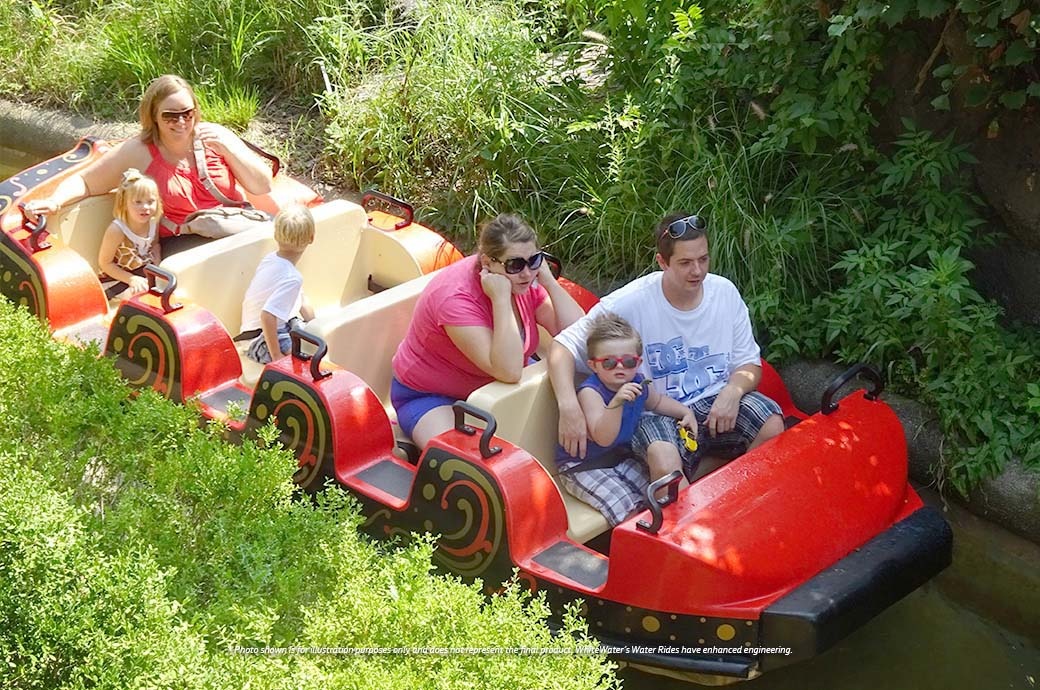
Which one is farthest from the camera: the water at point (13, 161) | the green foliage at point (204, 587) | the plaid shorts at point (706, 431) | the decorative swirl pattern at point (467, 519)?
the water at point (13, 161)

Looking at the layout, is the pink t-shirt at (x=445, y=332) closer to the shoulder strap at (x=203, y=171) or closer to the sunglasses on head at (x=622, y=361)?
the sunglasses on head at (x=622, y=361)

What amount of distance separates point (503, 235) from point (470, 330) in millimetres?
304

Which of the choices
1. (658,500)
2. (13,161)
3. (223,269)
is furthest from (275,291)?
(13,161)

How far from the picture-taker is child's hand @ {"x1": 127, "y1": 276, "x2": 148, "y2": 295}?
4.81 meters

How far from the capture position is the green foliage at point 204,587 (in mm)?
2492

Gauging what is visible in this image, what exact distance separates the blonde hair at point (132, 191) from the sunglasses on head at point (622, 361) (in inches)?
77.2

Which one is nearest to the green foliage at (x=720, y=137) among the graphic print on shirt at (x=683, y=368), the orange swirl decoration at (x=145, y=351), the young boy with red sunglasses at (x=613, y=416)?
the graphic print on shirt at (x=683, y=368)

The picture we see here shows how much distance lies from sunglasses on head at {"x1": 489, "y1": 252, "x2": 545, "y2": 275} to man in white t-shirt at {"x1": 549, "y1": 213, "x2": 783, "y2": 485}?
0.78ft

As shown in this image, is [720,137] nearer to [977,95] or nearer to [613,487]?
[977,95]

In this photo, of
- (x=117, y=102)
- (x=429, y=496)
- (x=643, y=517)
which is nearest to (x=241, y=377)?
(x=429, y=496)

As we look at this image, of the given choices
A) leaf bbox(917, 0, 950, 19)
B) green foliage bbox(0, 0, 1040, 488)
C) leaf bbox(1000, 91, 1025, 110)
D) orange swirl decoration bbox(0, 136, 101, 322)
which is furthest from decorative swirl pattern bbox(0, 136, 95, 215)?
leaf bbox(1000, 91, 1025, 110)

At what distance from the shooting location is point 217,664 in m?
2.54

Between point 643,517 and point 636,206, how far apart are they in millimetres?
2191

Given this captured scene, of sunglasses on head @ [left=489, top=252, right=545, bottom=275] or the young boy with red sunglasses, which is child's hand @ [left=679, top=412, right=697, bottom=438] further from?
sunglasses on head @ [left=489, top=252, right=545, bottom=275]
